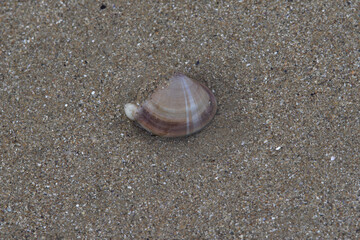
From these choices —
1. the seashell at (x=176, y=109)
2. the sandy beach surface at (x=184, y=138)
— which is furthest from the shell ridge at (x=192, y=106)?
the sandy beach surface at (x=184, y=138)

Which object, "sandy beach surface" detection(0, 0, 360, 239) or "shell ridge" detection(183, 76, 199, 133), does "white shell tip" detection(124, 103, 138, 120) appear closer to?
"sandy beach surface" detection(0, 0, 360, 239)

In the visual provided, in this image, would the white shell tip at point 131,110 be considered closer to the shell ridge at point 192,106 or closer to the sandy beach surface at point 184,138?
the sandy beach surface at point 184,138

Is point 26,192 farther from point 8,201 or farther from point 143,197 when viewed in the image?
point 143,197

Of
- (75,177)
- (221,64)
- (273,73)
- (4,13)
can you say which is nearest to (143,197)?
(75,177)

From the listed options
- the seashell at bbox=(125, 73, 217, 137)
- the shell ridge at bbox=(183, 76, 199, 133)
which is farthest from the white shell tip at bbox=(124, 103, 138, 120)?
the shell ridge at bbox=(183, 76, 199, 133)

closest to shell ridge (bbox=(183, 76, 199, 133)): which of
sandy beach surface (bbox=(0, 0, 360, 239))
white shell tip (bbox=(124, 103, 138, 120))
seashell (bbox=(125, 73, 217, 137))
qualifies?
seashell (bbox=(125, 73, 217, 137))

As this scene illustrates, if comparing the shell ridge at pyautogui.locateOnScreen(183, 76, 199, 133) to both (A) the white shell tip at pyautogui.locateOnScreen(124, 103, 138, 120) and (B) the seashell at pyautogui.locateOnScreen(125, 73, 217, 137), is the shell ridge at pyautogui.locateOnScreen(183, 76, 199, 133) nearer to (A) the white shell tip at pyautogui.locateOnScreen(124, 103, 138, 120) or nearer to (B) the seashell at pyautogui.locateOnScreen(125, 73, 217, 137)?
(B) the seashell at pyautogui.locateOnScreen(125, 73, 217, 137)

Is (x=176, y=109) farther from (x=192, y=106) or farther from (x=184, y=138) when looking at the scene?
(x=184, y=138)
